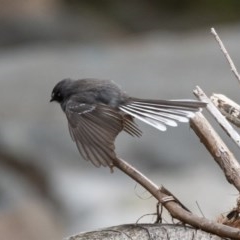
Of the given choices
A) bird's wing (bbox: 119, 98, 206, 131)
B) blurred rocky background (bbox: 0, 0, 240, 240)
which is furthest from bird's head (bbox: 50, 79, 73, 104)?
blurred rocky background (bbox: 0, 0, 240, 240)

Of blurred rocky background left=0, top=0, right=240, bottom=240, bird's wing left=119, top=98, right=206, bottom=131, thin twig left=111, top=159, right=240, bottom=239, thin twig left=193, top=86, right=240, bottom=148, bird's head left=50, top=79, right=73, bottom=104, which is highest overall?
blurred rocky background left=0, top=0, right=240, bottom=240

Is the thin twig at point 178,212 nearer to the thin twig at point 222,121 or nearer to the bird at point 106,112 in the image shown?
the bird at point 106,112

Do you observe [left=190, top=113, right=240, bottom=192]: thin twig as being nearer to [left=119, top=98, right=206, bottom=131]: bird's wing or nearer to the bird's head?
[left=119, top=98, right=206, bottom=131]: bird's wing

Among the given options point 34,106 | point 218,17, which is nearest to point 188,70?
point 34,106

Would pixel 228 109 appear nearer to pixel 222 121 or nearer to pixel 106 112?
pixel 222 121

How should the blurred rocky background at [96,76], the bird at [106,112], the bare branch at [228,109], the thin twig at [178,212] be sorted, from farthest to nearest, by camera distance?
1. the blurred rocky background at [96,76]
2. the bare branch at [228,109]
3. the bird at [106,112]
4. the thin twig at [178,212]

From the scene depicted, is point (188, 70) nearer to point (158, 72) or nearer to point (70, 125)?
point (158, 72)

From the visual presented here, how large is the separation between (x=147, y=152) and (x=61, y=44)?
111 inches

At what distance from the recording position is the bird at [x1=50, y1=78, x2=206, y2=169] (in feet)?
5.95

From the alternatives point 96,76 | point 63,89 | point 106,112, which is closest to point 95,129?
point 106,112

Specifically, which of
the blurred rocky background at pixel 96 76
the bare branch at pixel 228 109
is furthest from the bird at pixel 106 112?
the blurred rocky background at pixel 96 76

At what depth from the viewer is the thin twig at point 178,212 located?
1.69m

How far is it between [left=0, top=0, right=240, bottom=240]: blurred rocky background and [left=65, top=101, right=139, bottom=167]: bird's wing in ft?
4.38

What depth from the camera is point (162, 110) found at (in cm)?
195
